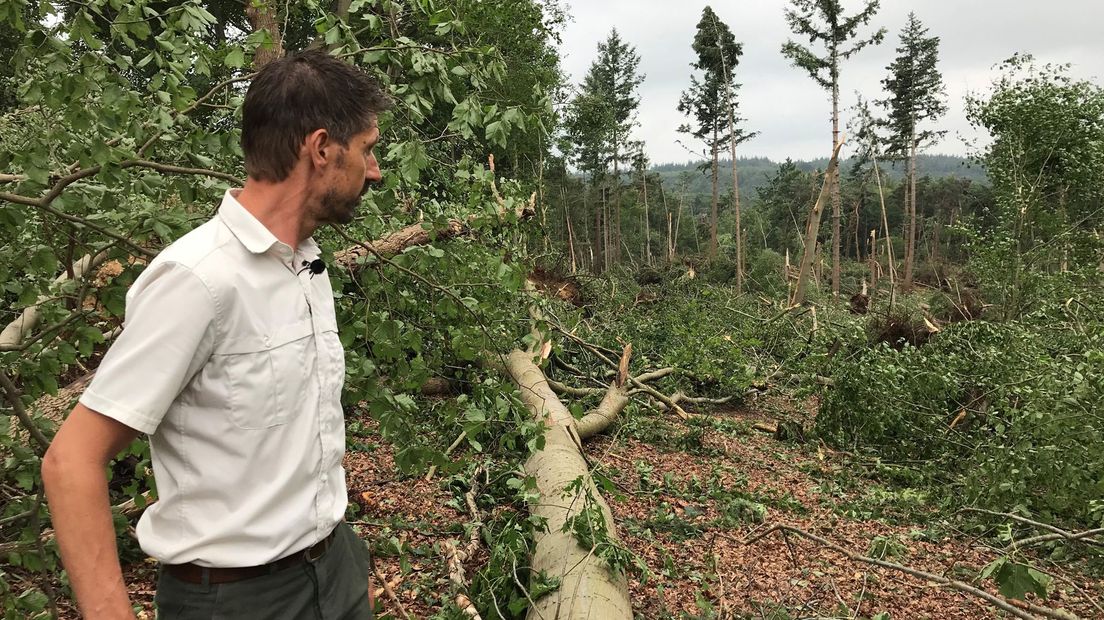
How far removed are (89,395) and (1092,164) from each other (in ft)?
63.2

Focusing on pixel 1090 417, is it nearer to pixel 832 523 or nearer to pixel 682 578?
pixel 832 523

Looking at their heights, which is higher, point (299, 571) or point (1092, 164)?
point (1092, 164)

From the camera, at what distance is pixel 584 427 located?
6359mm

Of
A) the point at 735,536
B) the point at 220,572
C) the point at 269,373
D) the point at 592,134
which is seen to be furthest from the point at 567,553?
the point at 592,134

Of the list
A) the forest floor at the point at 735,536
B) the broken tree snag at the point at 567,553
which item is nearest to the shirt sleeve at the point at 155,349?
the broken tree snag at the point at 567,553

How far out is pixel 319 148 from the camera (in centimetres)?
133

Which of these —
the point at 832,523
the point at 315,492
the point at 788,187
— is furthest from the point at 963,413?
the point at 788,187

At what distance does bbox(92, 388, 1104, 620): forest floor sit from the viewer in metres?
3.79

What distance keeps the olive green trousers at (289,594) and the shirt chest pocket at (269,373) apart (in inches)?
13.0

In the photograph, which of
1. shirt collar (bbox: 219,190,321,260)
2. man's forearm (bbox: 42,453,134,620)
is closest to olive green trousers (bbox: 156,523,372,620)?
man's forearm (bbox: 42,453,134,620)

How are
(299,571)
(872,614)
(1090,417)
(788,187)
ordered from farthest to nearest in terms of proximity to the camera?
(788,187) → (1090,417) → (872,614) → (299,571)

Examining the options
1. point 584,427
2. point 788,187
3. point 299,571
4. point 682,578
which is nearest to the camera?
point 299,571

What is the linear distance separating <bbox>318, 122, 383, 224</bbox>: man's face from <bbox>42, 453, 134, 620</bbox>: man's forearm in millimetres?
650

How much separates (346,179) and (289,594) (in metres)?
0.89
